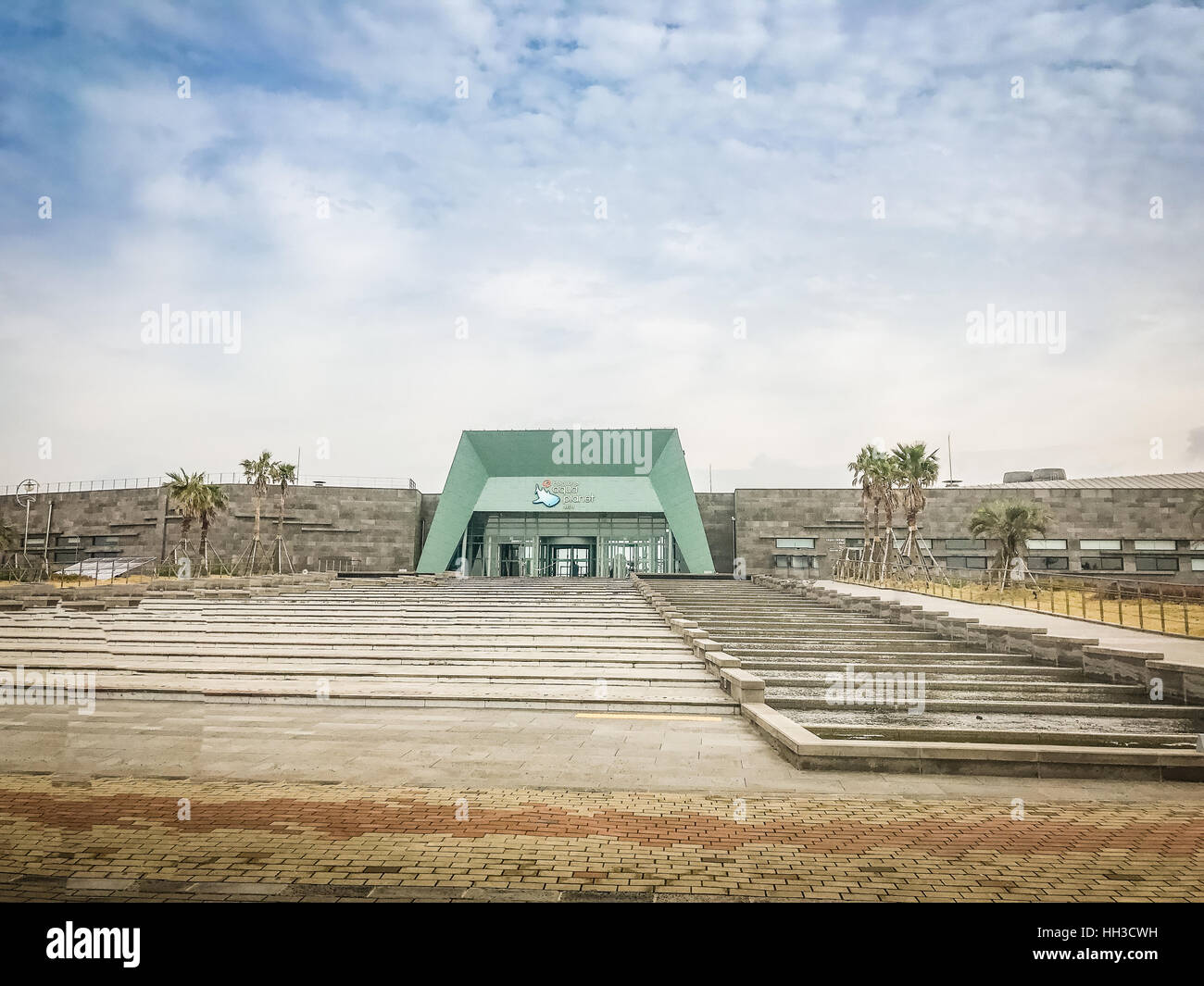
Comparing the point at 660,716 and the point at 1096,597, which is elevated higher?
the point at 1096,597

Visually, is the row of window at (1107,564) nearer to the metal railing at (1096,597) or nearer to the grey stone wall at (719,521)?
the grey stone wall at (719,521)

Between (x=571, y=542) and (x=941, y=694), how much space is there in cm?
4496

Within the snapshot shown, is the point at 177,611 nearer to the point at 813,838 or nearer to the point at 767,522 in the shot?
the point at 813,838

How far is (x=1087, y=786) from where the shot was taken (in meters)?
7.71

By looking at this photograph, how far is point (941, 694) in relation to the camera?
13.3 metres

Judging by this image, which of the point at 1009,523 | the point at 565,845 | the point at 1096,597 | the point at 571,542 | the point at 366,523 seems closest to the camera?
the point at 565,845

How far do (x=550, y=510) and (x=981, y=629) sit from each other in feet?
135

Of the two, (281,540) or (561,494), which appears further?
(561,494)

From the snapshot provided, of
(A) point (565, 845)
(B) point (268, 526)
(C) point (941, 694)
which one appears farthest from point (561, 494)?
(A) point (565, 845)

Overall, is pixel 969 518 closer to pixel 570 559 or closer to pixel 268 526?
pixel 570 559

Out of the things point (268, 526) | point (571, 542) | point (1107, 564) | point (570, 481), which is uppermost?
point (570, 481)

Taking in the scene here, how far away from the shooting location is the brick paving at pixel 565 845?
4652mm

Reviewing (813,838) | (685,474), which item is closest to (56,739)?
(813,838)

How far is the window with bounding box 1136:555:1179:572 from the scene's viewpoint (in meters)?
50.8
